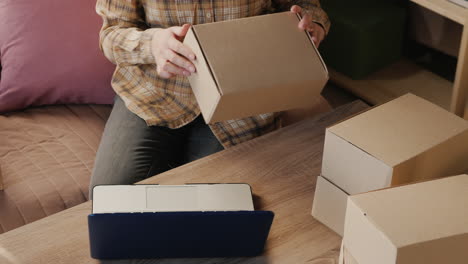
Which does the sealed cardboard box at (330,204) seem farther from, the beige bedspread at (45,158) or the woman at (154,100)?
the beige bedspread at (45,158)

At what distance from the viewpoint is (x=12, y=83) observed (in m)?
1.77

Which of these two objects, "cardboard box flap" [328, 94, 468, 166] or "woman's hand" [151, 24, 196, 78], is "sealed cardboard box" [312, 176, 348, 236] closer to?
"cardboard box flap" [328, 94, 468, 166]

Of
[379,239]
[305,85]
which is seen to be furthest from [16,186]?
[379,239]

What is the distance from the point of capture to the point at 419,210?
0.99 metres

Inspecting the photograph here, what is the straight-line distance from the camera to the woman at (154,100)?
1.49 m

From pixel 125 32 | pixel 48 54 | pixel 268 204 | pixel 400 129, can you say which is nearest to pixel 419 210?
pixel 400 129

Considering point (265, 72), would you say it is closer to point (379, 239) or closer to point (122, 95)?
point (379, 239)

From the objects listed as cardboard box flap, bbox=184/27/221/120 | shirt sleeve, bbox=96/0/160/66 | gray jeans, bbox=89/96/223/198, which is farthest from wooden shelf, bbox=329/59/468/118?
cardboard box flap, bbox=184/27/221/120

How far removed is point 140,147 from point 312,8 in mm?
537

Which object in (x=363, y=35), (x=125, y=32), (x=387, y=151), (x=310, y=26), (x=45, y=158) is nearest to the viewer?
(x=387, y=151)

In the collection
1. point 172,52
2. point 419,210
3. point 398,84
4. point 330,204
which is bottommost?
point 398,84

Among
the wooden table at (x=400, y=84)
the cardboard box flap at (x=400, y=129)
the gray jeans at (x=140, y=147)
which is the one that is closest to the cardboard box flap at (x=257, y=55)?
the cardboard box flap at (x=400, y=129)

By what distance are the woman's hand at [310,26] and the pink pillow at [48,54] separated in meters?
0.65

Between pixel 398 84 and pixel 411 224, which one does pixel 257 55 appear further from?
pixel 398 84
